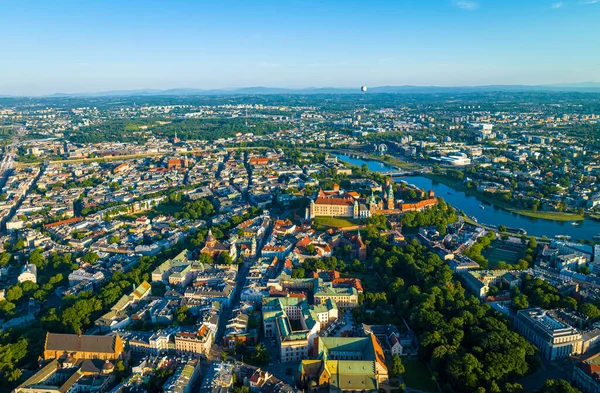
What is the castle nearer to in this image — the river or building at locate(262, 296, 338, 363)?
the river

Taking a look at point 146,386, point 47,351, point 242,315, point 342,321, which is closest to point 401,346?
point 342,321

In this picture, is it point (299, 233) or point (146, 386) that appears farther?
point (299, 233)

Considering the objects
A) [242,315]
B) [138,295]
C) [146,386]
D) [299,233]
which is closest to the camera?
[146,386]

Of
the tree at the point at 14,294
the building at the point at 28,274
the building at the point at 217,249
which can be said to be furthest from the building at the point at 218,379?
the building at the point at 28,274

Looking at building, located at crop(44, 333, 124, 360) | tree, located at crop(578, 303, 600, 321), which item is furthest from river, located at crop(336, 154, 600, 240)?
building, located at crop(44, 333, 124, 360)

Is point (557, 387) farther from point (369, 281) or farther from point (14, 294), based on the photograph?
point (14, 294)

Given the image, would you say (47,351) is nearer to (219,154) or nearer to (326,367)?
(326,367)

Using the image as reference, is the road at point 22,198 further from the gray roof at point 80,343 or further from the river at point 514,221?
the river at point 514,221
